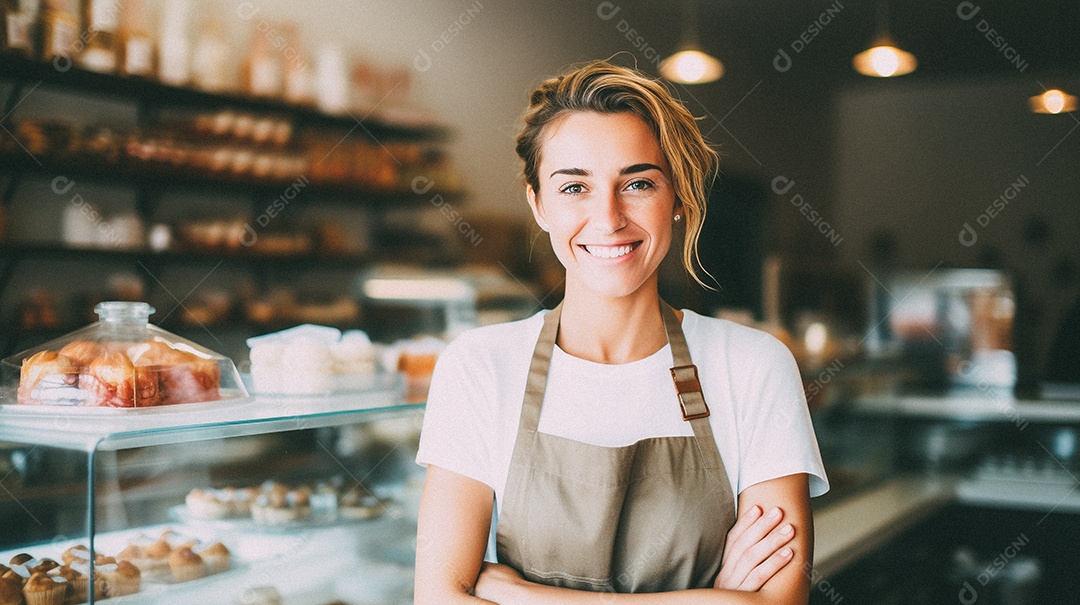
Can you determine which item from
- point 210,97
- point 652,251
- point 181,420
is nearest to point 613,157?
point 652,251

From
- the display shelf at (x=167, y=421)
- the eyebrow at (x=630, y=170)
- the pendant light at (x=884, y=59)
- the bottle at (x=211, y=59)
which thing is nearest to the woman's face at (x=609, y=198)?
the eyebrow at (x=630, y=170)

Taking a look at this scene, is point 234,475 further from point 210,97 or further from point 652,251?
point 210,97

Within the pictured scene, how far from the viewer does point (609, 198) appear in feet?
4.91

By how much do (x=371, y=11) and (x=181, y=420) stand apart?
3519 mm

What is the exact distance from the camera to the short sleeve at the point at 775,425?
145 cm

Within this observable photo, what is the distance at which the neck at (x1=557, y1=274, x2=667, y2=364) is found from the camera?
62.9 inches

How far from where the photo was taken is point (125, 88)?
132 inches

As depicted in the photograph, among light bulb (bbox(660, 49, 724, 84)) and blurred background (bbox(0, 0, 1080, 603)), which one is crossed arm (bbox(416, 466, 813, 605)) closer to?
blurred background (bbox(0, 0, 1080, 603))

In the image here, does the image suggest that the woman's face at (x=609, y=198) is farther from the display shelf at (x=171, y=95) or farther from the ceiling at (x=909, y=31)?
the ceiling at (x=909, y=31)

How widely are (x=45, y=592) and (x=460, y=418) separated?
694mm

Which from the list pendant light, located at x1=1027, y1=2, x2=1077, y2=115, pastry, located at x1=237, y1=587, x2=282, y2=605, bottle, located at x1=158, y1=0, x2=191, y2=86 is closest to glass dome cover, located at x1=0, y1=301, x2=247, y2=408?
pastry, located at x1=237, y1=587, x2=282, y2=605

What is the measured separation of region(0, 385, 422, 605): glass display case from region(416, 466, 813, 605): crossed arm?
0.35 meters

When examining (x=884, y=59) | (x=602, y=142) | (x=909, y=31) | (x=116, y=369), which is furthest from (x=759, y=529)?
(x=909, y=31)

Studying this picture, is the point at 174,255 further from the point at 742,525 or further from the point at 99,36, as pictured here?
the point at 742,525
